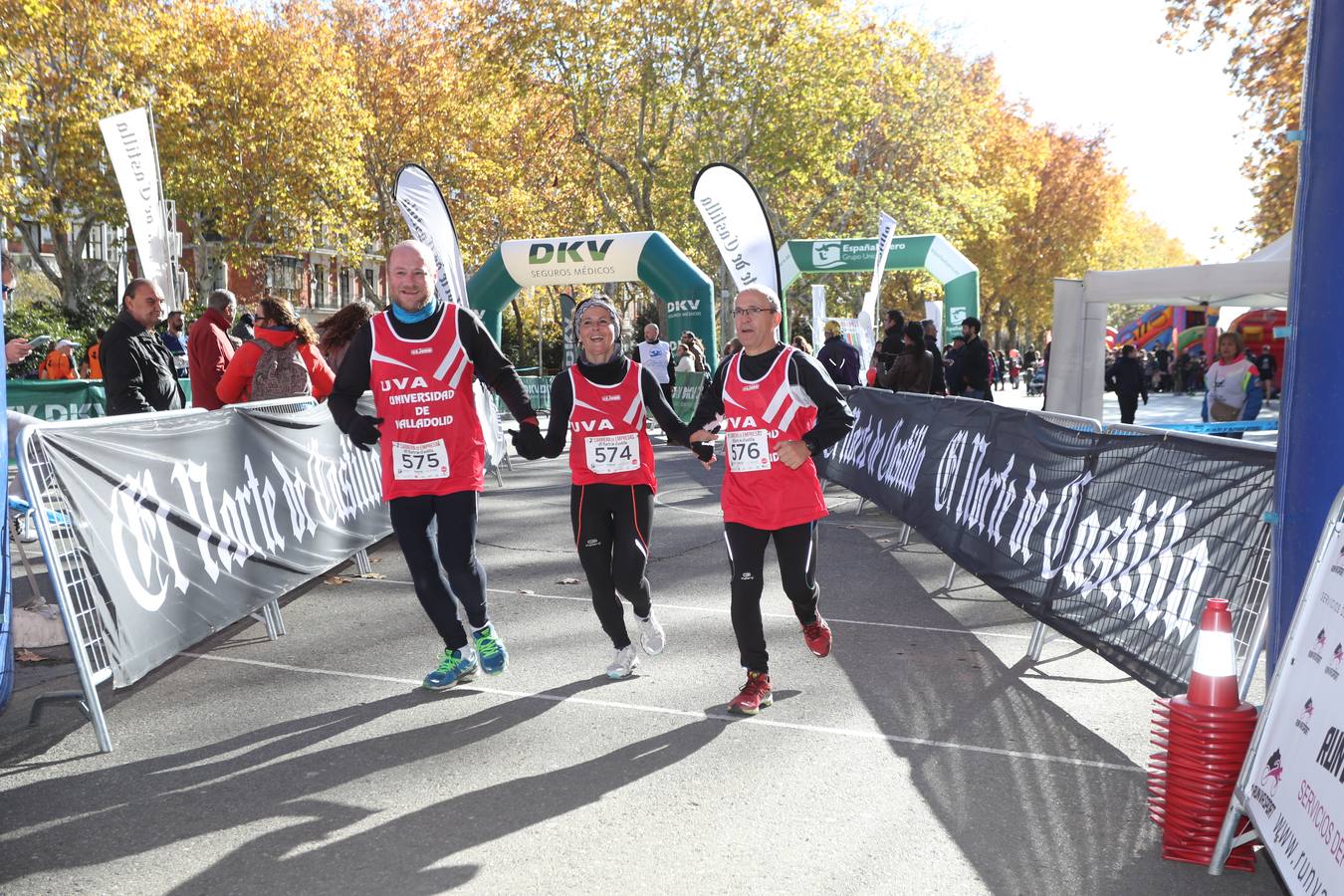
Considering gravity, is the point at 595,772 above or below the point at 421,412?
below

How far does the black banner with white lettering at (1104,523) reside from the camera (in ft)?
15.5

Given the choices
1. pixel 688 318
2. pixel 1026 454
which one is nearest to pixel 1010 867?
pixel 1026 454

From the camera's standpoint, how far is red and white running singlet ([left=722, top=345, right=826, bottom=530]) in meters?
5.24

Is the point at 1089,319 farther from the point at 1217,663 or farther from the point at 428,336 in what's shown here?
the point at 1217,663

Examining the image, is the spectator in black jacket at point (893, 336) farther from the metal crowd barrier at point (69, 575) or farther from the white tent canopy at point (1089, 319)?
the metal crowd barrier at point (69, 575)

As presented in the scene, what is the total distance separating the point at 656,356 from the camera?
19.9 metres

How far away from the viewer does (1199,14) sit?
1934 cm

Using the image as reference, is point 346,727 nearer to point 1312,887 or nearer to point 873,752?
point 873,752

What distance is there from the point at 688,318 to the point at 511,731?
16.8m

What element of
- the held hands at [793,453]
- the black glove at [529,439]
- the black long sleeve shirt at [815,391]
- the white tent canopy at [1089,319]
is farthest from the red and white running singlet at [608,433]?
the white tent canopy at [1089,319]

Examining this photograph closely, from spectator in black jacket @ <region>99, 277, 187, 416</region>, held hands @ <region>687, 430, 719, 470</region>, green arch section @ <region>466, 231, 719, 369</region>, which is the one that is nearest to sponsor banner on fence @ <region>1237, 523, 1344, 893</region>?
held hands @ <region>687, 430, 719, 470</region>

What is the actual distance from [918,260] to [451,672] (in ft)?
78.2

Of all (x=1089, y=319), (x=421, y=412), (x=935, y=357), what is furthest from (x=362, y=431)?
(x=1089, y=319)

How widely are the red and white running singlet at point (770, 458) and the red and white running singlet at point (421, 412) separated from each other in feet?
3.78
